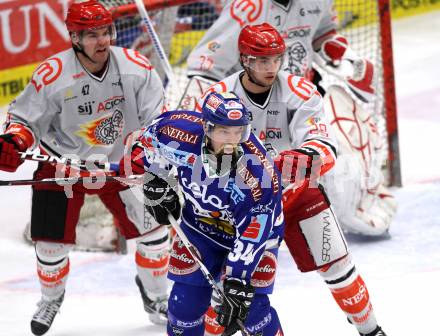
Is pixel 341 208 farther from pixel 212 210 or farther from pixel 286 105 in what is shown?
pixel 212 210

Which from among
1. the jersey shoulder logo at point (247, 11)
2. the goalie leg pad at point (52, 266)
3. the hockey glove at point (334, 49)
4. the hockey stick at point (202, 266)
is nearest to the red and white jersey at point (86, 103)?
the goalie leg pad at point (52, 266)

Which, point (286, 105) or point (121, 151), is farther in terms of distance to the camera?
point (121, 151)

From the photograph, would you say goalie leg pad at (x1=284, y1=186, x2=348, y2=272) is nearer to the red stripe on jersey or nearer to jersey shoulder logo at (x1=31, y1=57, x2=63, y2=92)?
the red stripe on jersey

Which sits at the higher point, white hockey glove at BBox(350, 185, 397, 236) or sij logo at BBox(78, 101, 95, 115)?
sij logo at BBox(78, 101, 95, 115)

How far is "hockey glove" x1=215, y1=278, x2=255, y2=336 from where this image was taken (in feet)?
13.9

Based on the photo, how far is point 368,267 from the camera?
20.4ft

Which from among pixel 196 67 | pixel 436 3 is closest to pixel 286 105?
pixel 196 67

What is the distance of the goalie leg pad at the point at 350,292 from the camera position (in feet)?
16.1

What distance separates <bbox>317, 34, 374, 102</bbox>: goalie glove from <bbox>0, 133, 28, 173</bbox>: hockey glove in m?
1.89

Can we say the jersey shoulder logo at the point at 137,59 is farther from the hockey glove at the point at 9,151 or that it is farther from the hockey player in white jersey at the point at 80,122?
the hockey glove at the point at 9,151

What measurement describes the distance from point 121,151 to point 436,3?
5808mm

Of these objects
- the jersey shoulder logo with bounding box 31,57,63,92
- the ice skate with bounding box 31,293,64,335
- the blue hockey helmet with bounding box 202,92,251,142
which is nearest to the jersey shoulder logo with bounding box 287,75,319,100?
the blue hockey helmet with bounding box 202,92,251,142

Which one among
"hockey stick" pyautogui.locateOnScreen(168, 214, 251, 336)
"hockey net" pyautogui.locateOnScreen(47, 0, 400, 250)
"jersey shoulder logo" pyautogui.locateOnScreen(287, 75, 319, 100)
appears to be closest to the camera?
"hockey stick" pyautogui.locateOnScreen(168, 214, 251, 336)

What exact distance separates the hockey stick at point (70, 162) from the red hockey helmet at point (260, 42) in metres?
0.80
